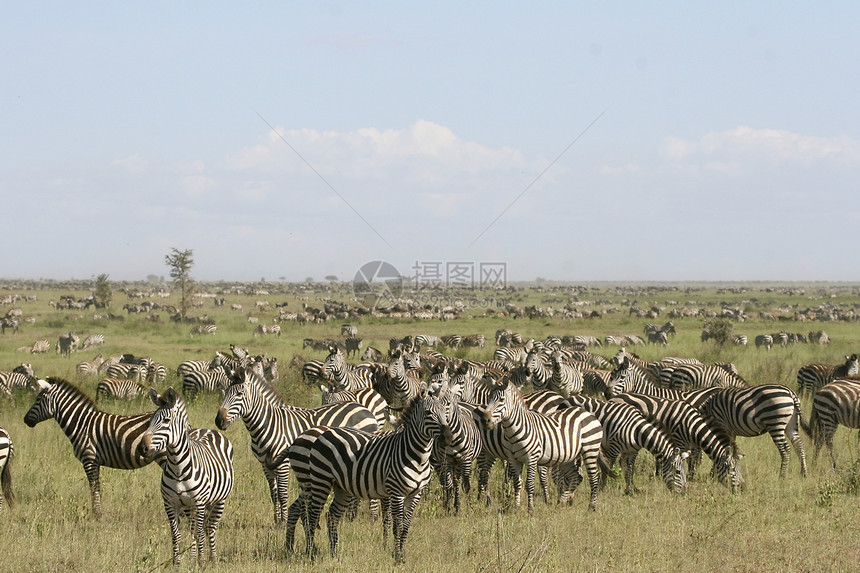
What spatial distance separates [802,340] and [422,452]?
1454 inches

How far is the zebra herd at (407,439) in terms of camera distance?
877 centimetres

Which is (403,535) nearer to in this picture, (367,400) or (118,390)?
(367,400)

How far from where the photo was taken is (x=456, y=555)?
8961 mm

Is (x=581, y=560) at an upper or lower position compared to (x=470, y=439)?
lower

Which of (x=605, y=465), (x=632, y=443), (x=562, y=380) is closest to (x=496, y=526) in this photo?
(x=605, y=465)

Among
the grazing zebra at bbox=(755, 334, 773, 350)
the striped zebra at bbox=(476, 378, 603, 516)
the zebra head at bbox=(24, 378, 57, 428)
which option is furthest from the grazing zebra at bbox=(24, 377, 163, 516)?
the grazing zebra at bbox=(755, 334, 773, 350)

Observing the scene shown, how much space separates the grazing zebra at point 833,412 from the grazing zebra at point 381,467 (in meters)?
7.88

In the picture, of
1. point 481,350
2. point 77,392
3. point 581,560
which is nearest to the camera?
point 581,560

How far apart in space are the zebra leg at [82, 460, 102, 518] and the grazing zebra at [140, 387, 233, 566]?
2.19m

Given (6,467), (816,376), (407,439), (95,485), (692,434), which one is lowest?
(95,485)

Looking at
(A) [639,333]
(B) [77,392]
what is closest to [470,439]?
(B) [77,392]

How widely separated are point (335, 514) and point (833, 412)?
29.0 ft

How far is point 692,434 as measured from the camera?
40.9ft

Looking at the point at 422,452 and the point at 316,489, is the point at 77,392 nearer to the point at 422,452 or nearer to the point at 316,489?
the point at 316,489
